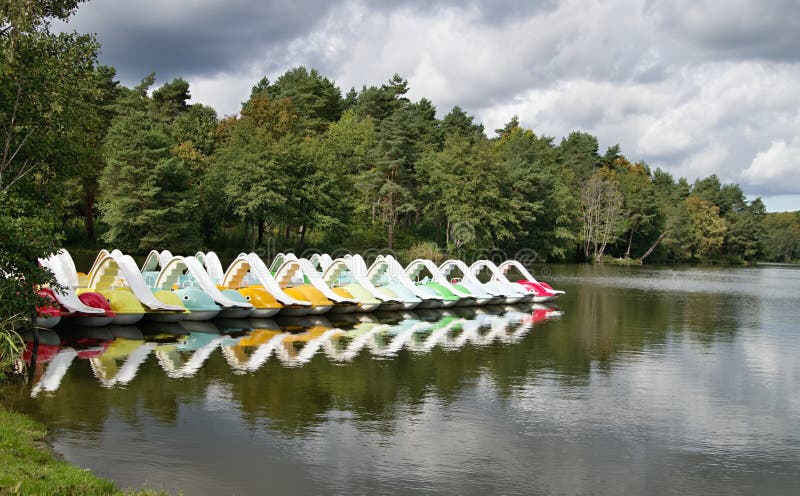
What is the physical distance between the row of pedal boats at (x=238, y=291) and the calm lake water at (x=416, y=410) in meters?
0.96

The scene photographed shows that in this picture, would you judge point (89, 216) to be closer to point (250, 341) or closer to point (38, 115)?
point (250, 341)

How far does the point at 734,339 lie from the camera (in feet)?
90.0

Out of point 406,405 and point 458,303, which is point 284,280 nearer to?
point 458,303

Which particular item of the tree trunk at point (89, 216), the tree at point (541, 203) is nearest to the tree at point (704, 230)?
the tree at point (541, 203)

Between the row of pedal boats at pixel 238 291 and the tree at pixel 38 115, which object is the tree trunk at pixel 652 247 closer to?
the row of pedal boats at pixel 238 291

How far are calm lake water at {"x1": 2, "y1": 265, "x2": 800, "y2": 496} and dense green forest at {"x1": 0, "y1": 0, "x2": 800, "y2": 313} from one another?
13.2 ft

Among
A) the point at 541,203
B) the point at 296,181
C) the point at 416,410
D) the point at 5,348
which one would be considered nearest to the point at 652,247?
the point at 541,203

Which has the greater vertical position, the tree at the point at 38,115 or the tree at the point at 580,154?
the tree at the point at 580,154

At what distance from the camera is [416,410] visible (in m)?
14.6

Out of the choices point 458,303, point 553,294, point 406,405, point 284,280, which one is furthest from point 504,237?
point 406,405

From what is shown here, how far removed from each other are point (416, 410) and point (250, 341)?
9673 millimetres

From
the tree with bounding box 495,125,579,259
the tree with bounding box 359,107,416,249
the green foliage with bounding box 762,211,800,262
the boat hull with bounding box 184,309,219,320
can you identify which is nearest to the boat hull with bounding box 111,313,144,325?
the boat hull with bounding box 184,309,219,320

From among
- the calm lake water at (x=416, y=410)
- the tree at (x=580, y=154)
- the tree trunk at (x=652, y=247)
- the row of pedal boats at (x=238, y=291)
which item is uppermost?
the tree at (x=580, y=154)

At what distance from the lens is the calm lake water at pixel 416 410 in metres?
10.8
